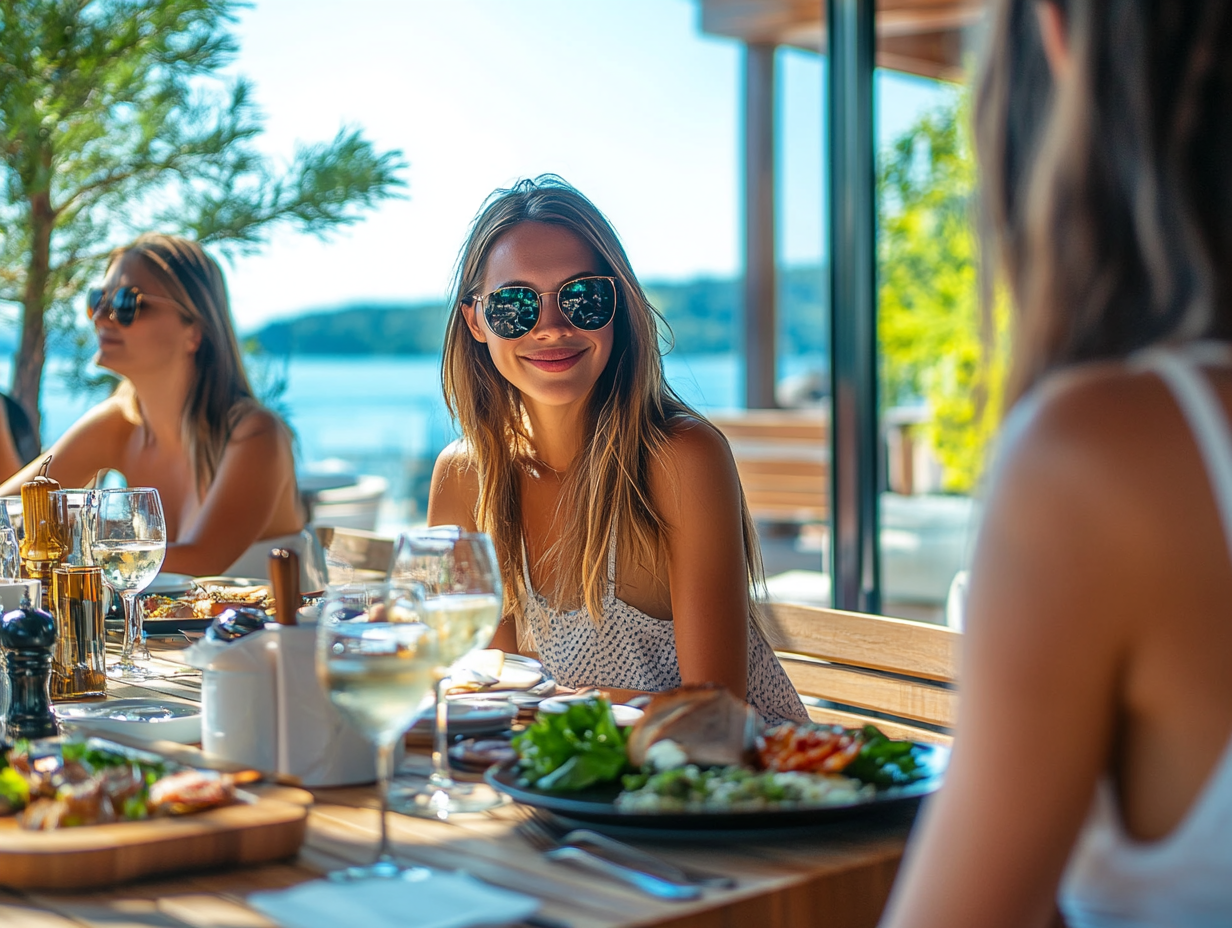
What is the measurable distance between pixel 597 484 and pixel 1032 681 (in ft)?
4.42

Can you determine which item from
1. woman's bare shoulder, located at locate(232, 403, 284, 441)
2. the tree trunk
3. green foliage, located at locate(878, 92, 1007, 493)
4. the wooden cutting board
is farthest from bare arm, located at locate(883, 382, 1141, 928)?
A: green foliage, located at locate(878, 92, 1007, 493)

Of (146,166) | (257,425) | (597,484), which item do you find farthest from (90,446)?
(597,484)

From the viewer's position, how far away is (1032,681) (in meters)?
0.74

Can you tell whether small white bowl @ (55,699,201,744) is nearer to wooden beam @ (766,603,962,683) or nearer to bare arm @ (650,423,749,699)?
bare arm @ (650,423,749,699)

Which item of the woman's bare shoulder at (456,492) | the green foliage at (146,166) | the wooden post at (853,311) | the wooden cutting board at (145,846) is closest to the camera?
the wooden cutting board at (145,846)

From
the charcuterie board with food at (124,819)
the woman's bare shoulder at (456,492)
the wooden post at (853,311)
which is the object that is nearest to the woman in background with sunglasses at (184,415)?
the woman's bare shoulder at (456,492)

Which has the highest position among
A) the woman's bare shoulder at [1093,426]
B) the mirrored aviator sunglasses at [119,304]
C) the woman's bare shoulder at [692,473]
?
the mirrored aviator sunglasses at [119,304]

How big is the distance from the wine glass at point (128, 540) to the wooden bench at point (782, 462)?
19.5 feet

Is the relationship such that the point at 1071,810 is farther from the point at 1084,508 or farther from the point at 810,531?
the point at 810,531

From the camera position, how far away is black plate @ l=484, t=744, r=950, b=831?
1.01 metres

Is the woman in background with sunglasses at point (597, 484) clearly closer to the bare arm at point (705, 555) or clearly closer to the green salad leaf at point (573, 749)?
the bare arm at point (705, 555)

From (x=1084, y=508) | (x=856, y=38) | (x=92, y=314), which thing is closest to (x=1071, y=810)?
(x=1084, y=508)

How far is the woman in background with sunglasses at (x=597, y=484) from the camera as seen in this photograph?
1.96 m

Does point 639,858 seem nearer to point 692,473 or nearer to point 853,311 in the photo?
point 692,473
